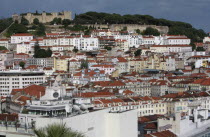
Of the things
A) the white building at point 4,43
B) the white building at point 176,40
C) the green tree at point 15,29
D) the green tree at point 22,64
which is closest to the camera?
the green tree at point 22,64

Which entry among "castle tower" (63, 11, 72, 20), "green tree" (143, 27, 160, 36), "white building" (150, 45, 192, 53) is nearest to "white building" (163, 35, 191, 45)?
"white building" (150, 45, 192, 53)

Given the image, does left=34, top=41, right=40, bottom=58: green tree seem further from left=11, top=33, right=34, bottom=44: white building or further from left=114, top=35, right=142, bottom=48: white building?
left=114, top=35, right=142, bottom=48: white building

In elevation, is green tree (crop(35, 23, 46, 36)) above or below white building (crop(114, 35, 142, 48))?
above

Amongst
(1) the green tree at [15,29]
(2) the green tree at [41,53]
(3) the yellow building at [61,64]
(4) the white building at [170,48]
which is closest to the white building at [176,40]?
(4) the white building at [170,48]

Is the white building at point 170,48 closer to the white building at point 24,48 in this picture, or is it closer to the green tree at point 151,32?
the green tree at point 151,32

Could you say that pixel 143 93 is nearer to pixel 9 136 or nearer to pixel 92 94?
pixel 92 94

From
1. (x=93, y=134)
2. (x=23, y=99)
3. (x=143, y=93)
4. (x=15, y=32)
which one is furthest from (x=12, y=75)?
(x=93, y=134)

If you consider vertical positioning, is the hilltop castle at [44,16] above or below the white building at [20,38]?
above

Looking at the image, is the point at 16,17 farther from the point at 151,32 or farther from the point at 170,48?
the point at 170,48

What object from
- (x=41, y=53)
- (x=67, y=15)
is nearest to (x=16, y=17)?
(x=67, y=15)
